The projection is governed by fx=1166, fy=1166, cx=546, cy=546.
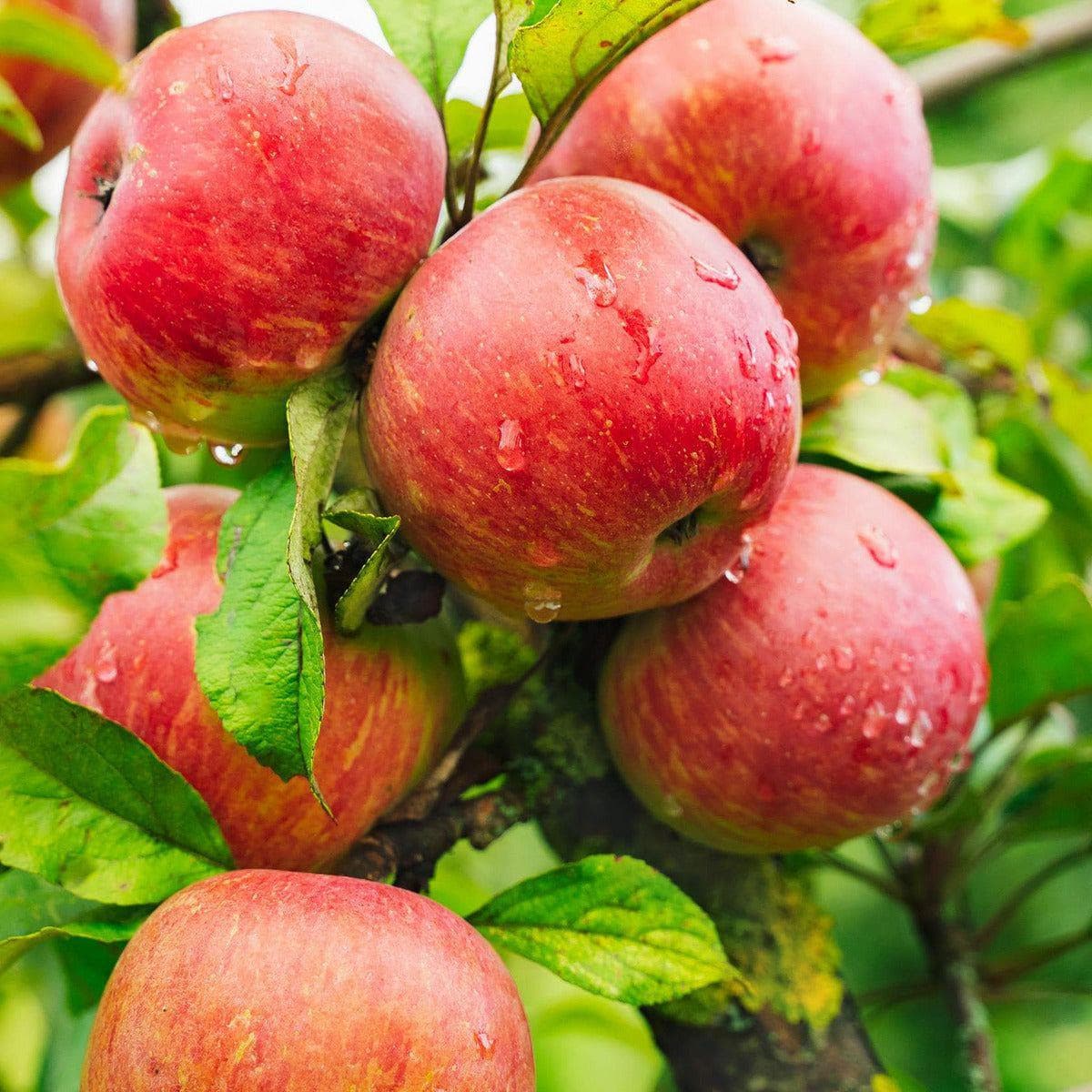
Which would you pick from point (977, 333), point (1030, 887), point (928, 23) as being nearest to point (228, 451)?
point (928, 23)

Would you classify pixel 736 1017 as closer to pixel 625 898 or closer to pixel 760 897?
pixel 760 897

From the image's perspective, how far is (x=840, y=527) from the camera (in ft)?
2.57

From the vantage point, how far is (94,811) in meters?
0.71

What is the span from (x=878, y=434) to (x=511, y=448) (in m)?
0.38

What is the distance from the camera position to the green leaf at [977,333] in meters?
1.20

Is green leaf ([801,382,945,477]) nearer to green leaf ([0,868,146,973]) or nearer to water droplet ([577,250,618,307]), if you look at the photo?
water droplet ([577,250,618,307])

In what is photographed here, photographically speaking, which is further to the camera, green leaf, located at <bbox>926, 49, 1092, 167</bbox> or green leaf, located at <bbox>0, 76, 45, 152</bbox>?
green leaf, located at <bbox>926, 49, 1092, 167</bbox>

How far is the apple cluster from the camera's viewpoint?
61 centimetres

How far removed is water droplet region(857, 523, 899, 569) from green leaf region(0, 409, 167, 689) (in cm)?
45

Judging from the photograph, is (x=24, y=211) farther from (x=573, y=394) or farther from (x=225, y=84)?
(x=573, y=394)

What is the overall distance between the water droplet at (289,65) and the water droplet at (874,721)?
499 millimetres

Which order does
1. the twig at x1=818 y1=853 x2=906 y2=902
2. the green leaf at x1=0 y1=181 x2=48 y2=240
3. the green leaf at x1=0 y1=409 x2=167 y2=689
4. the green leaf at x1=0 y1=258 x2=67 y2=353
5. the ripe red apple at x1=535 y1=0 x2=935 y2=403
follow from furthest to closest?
the green leaf at x1=0 y1=181 x2=48 y2=240 → the green leaf at x1=0 y1=258 x2=67 y2=353 → the twig at x1=818 y1=853 x2=906 y2=902 → the ripe red apple at x1=535 y1=0 x2=935 y2=403 → the green leaf at x1=0 y1=409 x2=167 y2=689

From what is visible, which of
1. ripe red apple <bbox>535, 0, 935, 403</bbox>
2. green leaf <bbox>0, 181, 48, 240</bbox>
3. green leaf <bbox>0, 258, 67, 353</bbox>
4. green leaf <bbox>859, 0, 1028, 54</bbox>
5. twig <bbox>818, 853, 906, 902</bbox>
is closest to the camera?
ripe red apple <bbox>535, 0, 935, 403</bbox>

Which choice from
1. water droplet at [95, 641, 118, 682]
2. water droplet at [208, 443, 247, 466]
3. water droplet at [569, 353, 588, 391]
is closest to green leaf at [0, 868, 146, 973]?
water droplet at [95, 641, 118, 682]
